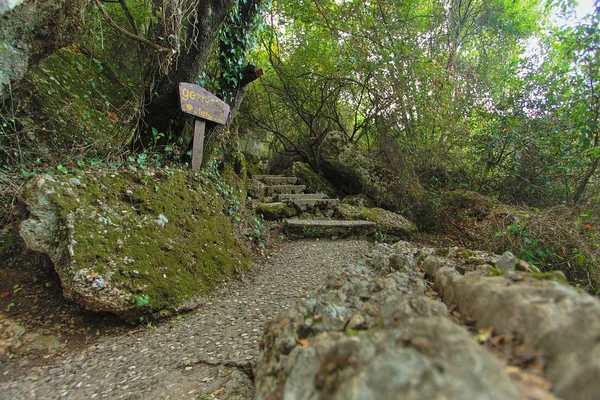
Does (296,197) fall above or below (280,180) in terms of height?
below

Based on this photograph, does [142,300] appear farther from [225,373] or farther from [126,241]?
[225,373]

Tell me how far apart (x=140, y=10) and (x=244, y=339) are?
4.73 meters

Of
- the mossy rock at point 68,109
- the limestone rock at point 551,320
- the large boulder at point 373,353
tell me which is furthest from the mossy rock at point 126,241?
the limestone rock at point 551,320

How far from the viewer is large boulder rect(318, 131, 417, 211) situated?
6613 mm

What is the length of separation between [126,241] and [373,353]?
97.4 inches

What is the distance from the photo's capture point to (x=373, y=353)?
70cm

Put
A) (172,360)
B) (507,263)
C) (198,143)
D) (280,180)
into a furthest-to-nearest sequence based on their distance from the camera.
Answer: (280,180) < (198,143) < (172,360) < (507,263)

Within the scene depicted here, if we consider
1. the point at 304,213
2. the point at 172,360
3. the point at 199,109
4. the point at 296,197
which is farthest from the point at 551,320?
the point at 296,197

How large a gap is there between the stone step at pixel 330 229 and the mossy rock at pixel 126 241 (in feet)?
7.37

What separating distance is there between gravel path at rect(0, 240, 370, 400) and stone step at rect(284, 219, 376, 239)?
2.47 meters

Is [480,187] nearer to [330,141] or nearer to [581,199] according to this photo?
[581,199]

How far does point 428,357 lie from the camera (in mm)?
602

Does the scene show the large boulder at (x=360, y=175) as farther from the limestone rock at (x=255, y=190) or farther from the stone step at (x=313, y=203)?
the limestone rock at (x=255, y=190)

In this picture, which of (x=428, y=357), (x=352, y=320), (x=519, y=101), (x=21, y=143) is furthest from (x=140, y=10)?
(x=519, y=101)
